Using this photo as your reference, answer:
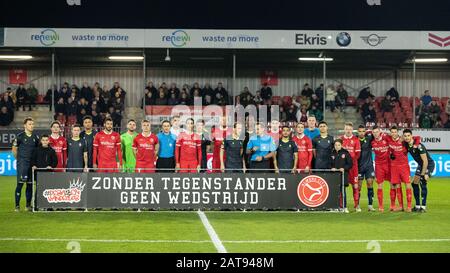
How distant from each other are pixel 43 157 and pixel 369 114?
19.3 metres

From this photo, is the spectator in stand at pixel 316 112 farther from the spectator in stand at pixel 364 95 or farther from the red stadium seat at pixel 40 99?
the red stadium seat at pixel 40 99

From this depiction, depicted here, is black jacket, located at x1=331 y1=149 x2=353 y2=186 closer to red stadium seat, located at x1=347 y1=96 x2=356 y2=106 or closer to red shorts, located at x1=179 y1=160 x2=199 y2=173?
red shorts, located at x1=179 y1=160 x2=199 y2=173

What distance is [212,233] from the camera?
12.7 m

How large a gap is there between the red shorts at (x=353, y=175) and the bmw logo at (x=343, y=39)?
13773mm

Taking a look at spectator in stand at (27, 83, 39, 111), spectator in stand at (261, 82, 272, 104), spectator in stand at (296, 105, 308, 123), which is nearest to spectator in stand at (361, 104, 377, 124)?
spectator in stand at (296, 105, 308, 123)

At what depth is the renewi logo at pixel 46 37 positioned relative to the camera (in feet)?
94.9

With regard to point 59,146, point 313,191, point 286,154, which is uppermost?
point 59,146

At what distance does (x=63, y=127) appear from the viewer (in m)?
28.6

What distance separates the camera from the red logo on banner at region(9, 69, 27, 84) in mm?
34750

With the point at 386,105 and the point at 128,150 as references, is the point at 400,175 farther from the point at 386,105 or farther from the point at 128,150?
the point at 386,105

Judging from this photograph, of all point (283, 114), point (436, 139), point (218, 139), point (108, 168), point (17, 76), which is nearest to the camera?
point (108, 168)

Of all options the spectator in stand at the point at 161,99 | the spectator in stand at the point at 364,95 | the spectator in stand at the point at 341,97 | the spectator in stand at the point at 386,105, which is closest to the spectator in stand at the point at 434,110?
the spectator in stand at the point at 386,105

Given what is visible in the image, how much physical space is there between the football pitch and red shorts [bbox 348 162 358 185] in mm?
751

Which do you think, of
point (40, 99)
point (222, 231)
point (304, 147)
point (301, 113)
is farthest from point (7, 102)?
point (222, 231)
